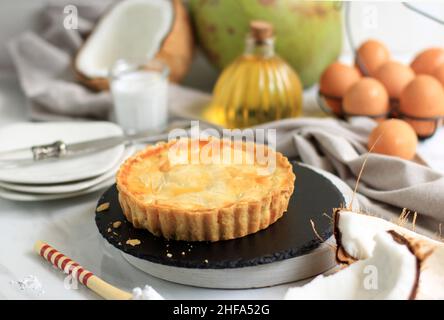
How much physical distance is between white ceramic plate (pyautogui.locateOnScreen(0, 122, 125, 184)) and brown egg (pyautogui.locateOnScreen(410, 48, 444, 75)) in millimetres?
710

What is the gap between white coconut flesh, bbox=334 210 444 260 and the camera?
0.80 metres

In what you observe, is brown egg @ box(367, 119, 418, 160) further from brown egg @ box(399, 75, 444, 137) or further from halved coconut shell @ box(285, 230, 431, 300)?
halved coconut shell @ box(285, 230, 431, 300)

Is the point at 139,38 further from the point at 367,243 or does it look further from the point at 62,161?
the point at 367,243

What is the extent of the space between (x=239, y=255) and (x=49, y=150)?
0.53 metres

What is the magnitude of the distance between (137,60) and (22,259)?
0.72 m

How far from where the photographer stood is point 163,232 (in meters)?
0.88

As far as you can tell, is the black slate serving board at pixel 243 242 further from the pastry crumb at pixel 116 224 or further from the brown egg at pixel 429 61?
the brown egg at pixel 429 61

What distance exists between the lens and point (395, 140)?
1152 mm

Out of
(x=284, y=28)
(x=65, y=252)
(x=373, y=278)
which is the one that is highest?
(x=284, y=28)

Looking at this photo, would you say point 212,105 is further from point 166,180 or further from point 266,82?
point 166,180

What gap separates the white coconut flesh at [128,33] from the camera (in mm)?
1608

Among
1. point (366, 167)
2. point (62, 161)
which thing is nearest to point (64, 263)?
point (62, 161)

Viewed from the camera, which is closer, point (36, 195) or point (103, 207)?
point (103, 207)
